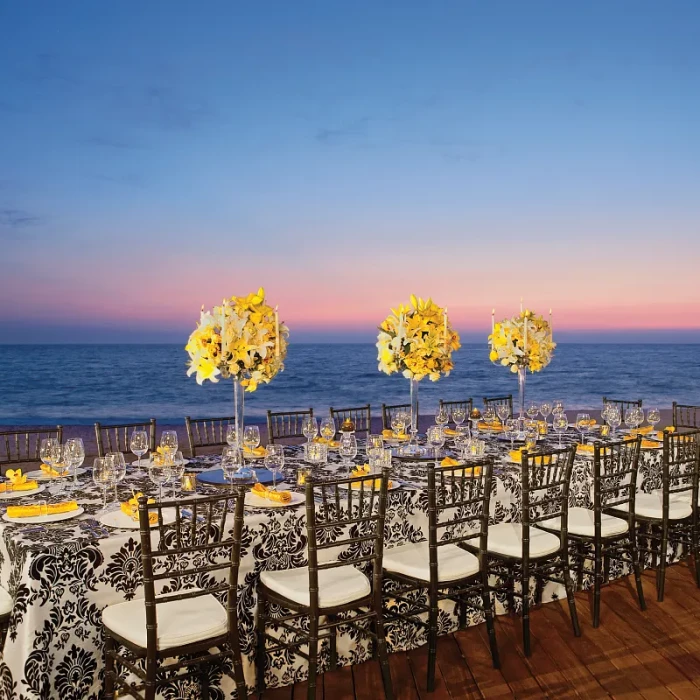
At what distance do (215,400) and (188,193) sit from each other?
1119 cm

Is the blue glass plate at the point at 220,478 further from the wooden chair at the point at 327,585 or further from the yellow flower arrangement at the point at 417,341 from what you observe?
the yellow flower arrangement at the point at 417,341

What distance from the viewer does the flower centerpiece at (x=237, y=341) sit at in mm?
3760

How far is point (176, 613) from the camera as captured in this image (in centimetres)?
285

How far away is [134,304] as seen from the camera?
Result: 2058cm

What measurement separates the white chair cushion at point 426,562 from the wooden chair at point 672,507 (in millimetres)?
1543

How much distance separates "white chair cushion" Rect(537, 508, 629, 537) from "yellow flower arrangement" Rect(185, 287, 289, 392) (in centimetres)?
193

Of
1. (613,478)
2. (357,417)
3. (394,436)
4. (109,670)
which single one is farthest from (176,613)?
(357,417)

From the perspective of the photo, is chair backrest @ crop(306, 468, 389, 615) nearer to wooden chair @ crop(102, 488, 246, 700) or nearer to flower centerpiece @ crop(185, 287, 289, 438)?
wooden chair @ crop(102, 488, 246, 700)

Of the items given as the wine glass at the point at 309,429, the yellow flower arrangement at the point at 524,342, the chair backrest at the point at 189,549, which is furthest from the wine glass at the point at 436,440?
the chair backrest at the point at 189,549

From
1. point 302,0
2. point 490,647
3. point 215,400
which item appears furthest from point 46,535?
point 215,400

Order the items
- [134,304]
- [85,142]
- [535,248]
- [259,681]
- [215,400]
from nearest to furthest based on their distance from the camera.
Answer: [259,681] < [85,142] < [535,248] < [134,304] < [215,400]

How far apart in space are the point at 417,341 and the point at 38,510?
2386 mm

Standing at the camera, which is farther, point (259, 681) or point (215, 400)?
point (215, 400)

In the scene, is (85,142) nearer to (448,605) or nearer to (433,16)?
(433,16)
